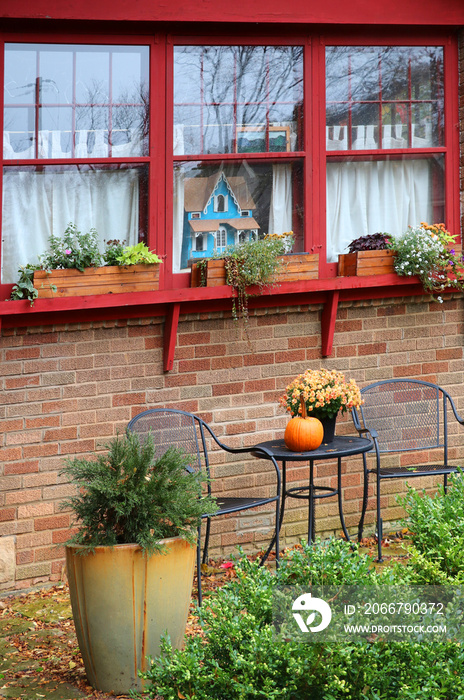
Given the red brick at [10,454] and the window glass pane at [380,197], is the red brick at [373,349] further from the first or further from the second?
the red brick at [10,454]

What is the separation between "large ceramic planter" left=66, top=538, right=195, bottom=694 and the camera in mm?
3217

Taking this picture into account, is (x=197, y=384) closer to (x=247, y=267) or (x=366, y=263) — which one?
(x=247, y=267)

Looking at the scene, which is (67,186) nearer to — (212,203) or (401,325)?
(212,203)

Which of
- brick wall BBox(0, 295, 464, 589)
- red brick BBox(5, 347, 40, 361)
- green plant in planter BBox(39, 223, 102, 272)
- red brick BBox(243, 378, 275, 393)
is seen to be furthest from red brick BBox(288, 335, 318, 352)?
red brick BBox(5, 347, 40, 361)

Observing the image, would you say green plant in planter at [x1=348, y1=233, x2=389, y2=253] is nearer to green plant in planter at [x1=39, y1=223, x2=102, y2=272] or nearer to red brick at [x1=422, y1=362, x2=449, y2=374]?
red brick at [x1=422, y1=362, x2=449, y2=374]

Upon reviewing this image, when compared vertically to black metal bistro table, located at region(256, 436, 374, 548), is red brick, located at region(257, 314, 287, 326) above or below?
above

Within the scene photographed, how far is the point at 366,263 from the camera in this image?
212 inches

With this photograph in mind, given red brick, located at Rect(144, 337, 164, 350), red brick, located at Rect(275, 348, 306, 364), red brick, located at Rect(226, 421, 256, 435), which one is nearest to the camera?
red brick, located at Rect(144, 337, 164, 350)

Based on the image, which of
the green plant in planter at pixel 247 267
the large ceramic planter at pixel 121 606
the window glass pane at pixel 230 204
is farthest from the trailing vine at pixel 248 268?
the large ceramic planter at pixel 121 606

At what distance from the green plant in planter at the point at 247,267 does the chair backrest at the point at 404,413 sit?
3.68ft

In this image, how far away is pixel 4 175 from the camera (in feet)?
15.6

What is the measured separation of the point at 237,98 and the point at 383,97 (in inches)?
43.3

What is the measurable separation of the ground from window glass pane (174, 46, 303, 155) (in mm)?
2734

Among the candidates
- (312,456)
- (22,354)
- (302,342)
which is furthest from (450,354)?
(22,354)
